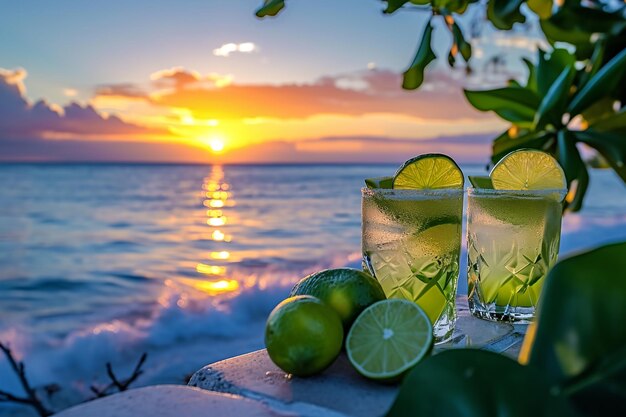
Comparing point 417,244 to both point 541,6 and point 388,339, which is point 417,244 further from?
point 541,6

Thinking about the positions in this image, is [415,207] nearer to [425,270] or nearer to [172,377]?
[425,270]

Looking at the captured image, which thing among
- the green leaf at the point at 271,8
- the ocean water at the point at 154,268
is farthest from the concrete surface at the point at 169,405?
the ocean water at the point at 154,268

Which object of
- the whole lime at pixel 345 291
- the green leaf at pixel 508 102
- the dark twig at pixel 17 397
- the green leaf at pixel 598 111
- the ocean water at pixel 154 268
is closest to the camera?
the whole lime at pixel 345 291

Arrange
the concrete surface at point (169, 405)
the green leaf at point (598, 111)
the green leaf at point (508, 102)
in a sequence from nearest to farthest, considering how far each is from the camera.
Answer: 1. the concrete surface at point (169, 405)
2. the green leaf at point (508, 102)
3. the green leaf at point (598, 111)

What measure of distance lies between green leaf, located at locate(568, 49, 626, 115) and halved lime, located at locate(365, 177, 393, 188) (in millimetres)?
943

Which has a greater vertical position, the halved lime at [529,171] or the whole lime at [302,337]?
the halved lime at [529,171]

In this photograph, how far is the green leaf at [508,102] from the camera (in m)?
1.80

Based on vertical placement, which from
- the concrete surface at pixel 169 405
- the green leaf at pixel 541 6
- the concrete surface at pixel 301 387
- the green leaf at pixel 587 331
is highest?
the green leaf at pixel 541 6

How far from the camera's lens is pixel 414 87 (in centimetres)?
164

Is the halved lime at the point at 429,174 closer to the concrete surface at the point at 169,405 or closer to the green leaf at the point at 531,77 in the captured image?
the concrete surface at the point at 169,405

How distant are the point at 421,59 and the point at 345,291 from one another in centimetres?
81

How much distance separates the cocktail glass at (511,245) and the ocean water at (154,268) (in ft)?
6.84

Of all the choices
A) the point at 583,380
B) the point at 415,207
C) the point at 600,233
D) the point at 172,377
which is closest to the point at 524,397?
the point at 583,380

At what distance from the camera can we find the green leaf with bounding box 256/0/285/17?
139 centimetres
